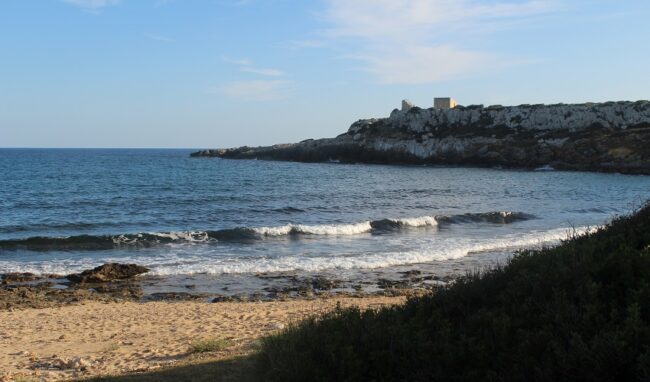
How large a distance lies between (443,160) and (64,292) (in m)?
66.8

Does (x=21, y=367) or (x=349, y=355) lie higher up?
(x=349, y=355)

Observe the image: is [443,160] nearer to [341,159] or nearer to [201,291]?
[341,159]

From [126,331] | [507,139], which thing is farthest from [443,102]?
[126,331]

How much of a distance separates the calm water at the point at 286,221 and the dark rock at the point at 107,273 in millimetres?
771

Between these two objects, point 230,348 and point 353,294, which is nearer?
point 230,348

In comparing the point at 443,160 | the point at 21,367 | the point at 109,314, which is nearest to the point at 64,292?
the point at 109,314

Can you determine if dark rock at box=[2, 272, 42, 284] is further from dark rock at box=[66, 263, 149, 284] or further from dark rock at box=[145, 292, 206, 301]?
dark rock at box=[145, 292, 206, 301]

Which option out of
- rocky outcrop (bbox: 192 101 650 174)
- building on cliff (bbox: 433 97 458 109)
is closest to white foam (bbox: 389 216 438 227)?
rocky outcrop (bbox: 192 101 650 174)

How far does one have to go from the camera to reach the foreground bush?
159 inches

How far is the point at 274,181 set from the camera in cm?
5341

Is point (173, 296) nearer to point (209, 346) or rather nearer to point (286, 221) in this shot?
point (209, 346)

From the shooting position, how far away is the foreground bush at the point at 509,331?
405 cm

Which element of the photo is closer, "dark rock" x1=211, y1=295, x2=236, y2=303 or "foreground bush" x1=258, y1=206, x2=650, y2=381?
"foreground bush" x1=258, y1=206, x2=650, y2=381

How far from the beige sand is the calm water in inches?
183
